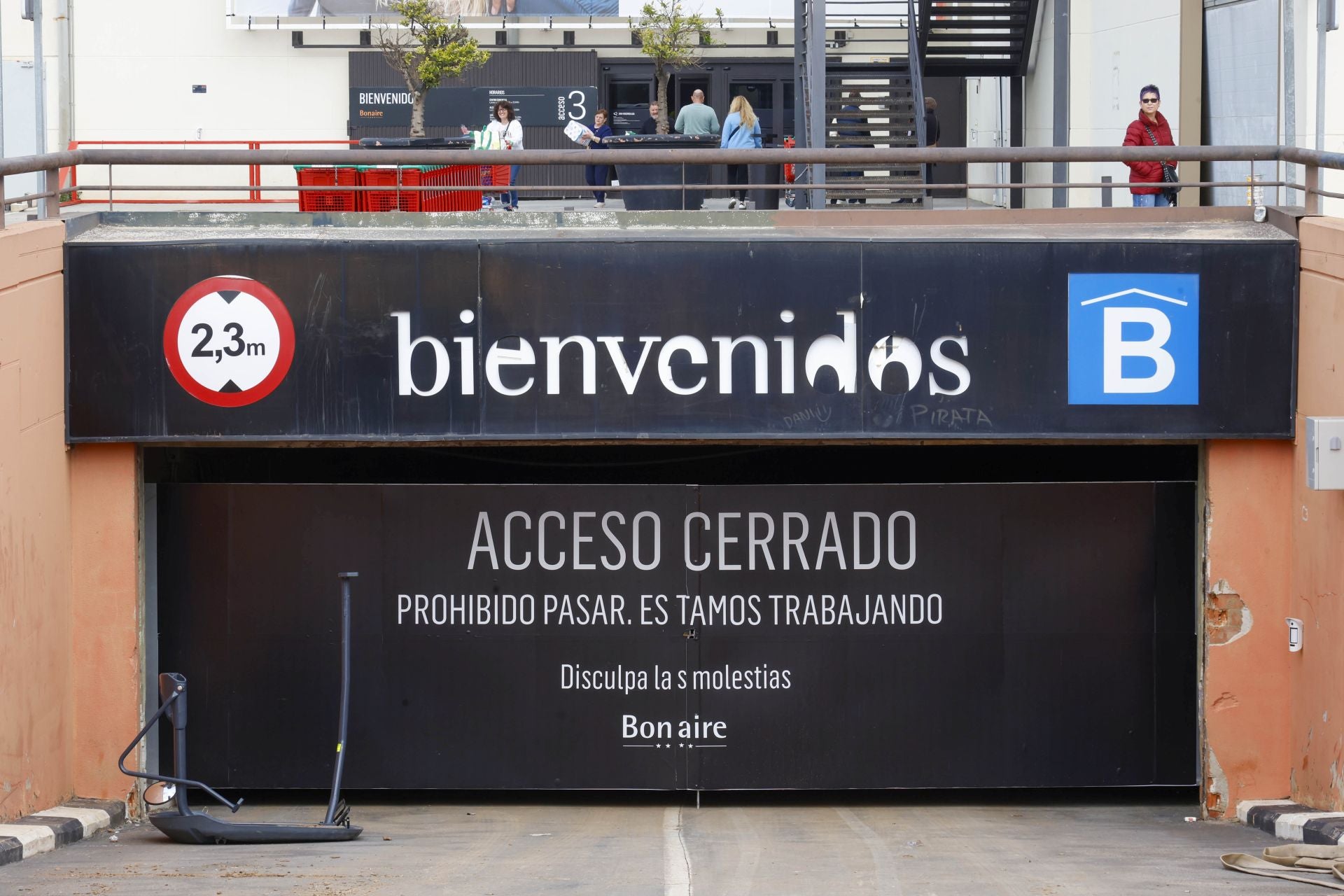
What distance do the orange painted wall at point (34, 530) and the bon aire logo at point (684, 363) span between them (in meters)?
2.35

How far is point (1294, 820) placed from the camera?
929 cm

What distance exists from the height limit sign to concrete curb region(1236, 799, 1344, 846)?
24.1 feet

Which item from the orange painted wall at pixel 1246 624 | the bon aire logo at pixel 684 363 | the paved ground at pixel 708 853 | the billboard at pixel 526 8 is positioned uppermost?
the billboard at pixel 526 8

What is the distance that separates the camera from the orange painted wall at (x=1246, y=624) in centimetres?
1041

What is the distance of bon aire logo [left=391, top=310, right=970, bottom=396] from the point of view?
10211mm

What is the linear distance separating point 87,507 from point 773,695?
5206 mm

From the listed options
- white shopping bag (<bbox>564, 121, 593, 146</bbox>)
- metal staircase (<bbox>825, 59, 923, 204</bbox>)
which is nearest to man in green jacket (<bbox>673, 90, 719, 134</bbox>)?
white shopping bag (<bbox>564, 121, 593, 146</bbox>)

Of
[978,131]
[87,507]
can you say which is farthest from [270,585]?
[978,131]

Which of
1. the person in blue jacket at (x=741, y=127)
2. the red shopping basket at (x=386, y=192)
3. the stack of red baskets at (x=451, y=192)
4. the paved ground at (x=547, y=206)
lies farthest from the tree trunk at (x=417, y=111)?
A: the person in blue jacket at (x=741, y=127)

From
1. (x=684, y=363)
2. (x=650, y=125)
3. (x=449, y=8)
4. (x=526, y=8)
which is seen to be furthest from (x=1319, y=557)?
(x=449, y=8)

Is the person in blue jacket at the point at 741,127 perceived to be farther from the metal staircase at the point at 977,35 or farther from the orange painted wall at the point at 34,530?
the orange painted wall at the point at 34,530

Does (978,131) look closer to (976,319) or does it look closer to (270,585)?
(976,319)

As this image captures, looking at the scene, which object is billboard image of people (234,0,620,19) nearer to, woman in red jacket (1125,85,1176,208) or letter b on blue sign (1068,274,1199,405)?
woman in red jacket (1125,85,1176,208)

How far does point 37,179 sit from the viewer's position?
18.3m
